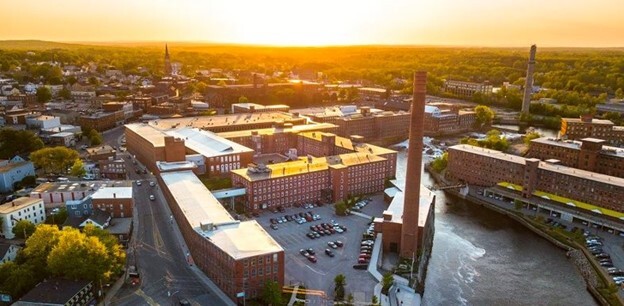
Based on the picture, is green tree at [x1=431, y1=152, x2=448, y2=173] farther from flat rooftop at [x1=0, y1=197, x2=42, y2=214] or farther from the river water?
flat rooftop at [x1=0, y1=197, x2=42, y2=214]

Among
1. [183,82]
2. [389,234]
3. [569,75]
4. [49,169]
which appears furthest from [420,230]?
[569,75]

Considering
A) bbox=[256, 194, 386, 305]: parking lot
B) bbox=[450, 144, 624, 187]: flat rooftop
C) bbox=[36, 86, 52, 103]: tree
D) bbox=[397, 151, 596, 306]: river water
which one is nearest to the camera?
bbox=[256, 194, 386, 305]: parking lot

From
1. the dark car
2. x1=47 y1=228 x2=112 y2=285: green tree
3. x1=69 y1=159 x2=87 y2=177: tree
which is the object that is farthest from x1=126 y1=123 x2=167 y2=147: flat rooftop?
the dark car

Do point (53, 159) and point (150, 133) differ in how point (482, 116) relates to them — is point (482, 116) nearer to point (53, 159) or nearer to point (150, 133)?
point (150, 133)

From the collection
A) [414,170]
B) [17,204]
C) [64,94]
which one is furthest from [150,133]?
[64,94]

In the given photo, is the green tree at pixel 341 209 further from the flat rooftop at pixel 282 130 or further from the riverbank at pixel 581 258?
the flat rooftop at pixel 282 130

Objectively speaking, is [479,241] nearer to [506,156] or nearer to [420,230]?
[420,230]
